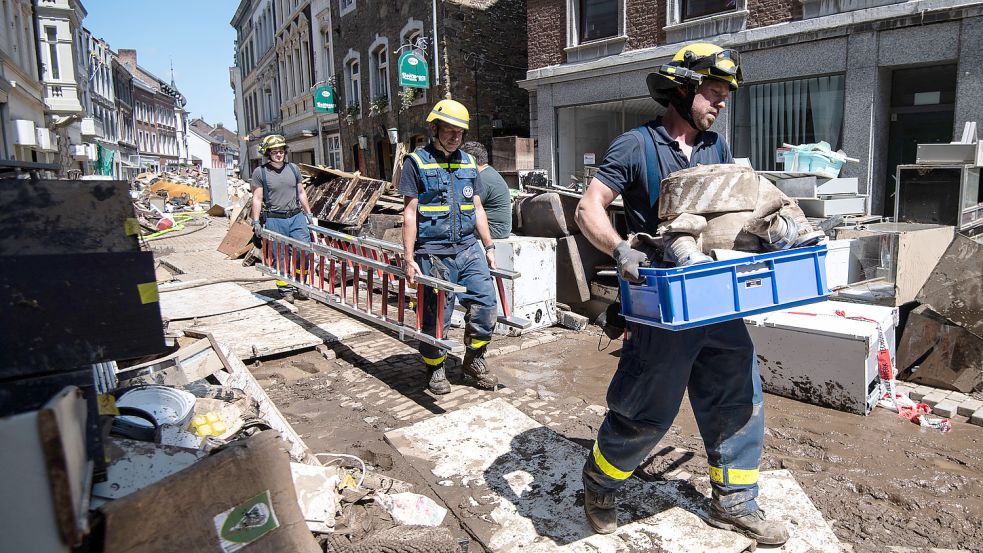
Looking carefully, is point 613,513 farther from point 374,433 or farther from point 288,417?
point 288,417

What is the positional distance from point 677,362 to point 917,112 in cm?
881

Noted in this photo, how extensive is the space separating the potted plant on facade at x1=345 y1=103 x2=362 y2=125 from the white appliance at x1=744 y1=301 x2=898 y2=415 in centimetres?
1946

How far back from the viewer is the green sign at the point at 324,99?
2264cm

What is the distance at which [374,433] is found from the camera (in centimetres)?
394

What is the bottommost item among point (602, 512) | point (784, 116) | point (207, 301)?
point (602, 512)

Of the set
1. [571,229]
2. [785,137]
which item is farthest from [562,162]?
[571,229]

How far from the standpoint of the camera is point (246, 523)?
1993 mm

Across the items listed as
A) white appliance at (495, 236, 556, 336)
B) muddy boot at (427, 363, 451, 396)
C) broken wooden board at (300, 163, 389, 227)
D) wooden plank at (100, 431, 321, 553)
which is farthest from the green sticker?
broken wooden board at (300, 163, 389, 227)

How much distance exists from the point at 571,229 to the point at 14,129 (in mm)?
17771

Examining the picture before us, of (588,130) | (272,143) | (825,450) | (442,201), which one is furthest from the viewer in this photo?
(588,130)

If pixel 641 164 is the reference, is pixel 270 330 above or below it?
below

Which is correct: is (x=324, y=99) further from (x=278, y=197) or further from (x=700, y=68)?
(x=700, y=68)

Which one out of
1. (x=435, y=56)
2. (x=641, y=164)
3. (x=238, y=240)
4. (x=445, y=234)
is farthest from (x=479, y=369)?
(x=435, y=56)

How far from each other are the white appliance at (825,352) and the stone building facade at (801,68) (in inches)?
228
